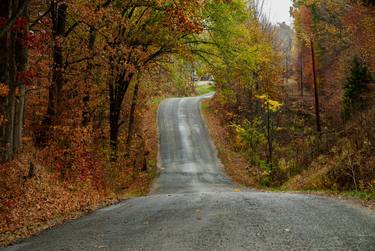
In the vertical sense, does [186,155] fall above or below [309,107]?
below

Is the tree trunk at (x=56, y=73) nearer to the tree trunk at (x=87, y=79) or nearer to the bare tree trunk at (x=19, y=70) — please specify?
the tree trunk at (x=87, y=79)

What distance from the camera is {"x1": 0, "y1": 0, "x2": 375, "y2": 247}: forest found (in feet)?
46.0

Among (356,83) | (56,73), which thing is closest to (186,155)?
(356,83)

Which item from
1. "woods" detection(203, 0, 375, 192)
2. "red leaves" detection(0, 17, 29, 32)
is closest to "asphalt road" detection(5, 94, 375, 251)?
"woods" detection(203, 0, 375, 192)

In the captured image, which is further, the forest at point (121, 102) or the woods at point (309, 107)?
the woods at point (309, 107)

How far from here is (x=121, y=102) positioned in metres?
26.7

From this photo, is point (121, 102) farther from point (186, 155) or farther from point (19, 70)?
point (19, 70)

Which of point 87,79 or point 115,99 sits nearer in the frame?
point 87,79

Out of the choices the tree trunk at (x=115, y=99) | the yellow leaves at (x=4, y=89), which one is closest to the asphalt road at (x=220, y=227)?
the yellow leaves at (x=4, y=89)

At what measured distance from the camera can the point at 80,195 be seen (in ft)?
52.0

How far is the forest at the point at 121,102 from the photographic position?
14.0 m

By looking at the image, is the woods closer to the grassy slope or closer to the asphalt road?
the grassy slope

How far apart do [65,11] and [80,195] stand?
7027 millimetres

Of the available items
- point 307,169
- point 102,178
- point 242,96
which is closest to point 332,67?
point 242,96
